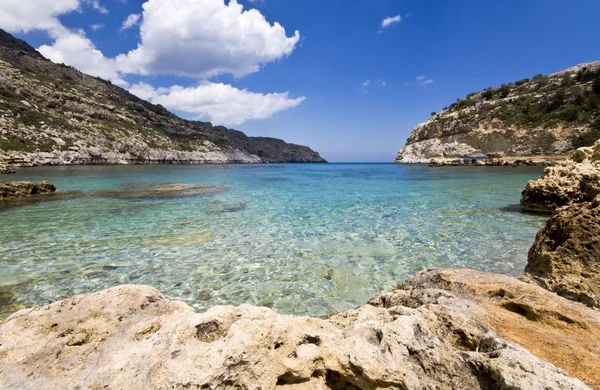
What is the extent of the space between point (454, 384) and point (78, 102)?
105 metres

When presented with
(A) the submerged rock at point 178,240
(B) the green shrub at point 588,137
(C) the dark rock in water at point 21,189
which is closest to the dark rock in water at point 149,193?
(C) the dark rock in water at point 21,189

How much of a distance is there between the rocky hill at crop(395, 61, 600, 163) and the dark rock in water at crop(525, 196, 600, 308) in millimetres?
64888

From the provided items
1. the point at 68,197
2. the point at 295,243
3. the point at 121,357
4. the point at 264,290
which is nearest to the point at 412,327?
the point at 121,357

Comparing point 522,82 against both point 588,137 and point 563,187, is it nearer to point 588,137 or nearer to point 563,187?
point 588,137

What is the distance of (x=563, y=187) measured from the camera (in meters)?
11.9

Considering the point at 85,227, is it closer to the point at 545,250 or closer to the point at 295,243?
the point at 295,243

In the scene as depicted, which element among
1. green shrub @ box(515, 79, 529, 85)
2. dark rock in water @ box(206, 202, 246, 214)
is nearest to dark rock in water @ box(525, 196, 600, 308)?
dark rock in water @ box(206, 202, 246, 214)

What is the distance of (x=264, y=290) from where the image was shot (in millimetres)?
5820

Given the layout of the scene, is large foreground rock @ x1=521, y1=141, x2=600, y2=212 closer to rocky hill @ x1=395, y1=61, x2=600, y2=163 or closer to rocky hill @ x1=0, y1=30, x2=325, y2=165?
rocky hill @ x1=395, y1=61, x2=600, y2=163

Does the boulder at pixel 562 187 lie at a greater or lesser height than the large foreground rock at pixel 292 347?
greater

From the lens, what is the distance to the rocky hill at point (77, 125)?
57.8 m

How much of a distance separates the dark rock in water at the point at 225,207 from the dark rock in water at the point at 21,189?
41.2 ft

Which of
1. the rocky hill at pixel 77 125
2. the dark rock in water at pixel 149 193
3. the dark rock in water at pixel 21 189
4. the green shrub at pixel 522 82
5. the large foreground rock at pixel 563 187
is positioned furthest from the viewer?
the green shrub at pixel 522 82

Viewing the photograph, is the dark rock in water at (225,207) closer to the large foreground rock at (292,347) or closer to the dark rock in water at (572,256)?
the large foreground rock at (292,347)
